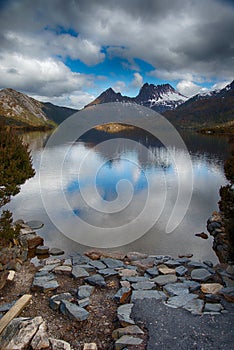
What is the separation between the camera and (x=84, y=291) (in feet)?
32.8

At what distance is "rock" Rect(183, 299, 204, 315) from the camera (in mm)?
8188

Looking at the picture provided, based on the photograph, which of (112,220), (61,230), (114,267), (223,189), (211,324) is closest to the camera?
(211,324)

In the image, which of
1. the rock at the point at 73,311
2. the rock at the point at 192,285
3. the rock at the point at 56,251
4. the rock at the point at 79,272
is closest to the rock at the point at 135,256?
the rock at the point at 79,272

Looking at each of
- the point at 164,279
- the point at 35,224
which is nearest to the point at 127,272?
the point at 164,279

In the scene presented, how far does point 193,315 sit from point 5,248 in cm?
912

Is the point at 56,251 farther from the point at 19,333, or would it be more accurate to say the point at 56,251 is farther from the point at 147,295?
Result: the point at 19,333

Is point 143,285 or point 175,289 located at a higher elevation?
point 175,289

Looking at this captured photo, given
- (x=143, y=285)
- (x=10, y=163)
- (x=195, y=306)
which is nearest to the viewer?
(x=195, y=306)

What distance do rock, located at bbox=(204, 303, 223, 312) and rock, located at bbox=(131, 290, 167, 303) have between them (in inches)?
55.7

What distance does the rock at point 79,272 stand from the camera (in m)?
11.6

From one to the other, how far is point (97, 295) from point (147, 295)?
186 cm

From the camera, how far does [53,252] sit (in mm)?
16000

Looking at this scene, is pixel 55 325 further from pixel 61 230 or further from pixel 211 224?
pixel 211 224

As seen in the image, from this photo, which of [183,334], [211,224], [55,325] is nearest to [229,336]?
[183,334]
